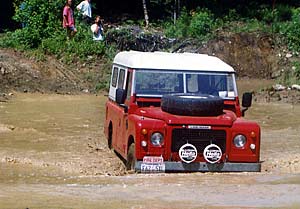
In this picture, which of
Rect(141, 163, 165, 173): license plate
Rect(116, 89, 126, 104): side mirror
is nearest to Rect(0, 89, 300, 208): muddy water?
Rect(141, 163, 165, 173): license plate

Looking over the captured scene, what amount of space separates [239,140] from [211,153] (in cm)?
45

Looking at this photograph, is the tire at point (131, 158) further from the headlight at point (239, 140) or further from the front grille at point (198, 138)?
the headlight at point (239, 140)

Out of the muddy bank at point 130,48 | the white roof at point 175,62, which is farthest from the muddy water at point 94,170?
the white roof at point 175,62

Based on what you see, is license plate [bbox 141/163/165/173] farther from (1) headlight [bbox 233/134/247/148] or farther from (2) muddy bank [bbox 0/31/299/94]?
(2) muddy bank [bbox 0/31/299/94]

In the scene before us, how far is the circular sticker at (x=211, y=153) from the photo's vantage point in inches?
464

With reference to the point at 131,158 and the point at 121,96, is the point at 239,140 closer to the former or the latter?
the point at 131,158

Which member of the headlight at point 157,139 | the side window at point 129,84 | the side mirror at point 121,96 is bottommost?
the headlight at point 157,139

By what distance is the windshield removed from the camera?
1289 centimetres

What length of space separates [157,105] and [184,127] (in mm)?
1154

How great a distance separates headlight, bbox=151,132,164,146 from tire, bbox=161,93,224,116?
0.45 m

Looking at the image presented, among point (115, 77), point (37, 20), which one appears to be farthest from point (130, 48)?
point (115, 77)

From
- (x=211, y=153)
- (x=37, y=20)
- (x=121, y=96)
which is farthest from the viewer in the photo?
(x=37, y=20)

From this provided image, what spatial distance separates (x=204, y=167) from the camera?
38.9 feet

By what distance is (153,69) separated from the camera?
511 inches
